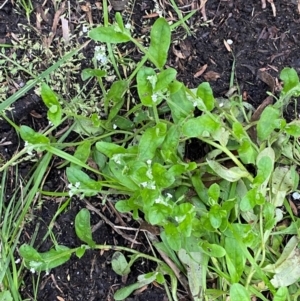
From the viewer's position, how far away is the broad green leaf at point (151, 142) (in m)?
1.44

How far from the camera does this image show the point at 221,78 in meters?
1.70

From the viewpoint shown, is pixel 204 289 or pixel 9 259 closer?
pixel 204 289

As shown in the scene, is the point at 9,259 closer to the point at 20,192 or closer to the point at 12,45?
the point at 20,192

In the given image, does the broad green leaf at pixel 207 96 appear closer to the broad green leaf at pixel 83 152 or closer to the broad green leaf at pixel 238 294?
the broad green leaf at pixel 83 152

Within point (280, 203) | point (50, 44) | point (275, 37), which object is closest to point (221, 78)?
point (275, 37)

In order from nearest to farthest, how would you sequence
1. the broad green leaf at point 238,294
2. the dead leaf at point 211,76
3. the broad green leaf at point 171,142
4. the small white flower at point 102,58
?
the broad green leaf at point 238,294 < the broad green leaf at point 171,142 < the small white flower at point 102,58 < the dead leaf at point 211,76

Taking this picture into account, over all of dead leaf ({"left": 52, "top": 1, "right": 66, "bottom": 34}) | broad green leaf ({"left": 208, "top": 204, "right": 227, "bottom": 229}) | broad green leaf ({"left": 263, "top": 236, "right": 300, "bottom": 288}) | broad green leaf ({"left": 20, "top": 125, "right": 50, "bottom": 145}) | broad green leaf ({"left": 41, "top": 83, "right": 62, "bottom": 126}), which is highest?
dead leaf ({"left": 52, "top": 1, "right": 66, "bottom": 34})

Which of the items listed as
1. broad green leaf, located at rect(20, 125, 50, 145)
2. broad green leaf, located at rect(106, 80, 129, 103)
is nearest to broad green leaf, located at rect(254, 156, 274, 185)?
broad green leaf, located at rect(106, 80, 129, 103)

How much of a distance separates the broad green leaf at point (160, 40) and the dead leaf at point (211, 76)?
0.30m

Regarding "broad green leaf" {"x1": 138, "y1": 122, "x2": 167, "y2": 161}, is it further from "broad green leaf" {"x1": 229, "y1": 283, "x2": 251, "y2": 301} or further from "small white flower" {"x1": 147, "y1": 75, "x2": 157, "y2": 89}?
"broad green leaf" {"x1": 229, "y1": 283, "x2": 251, "y2": 301}

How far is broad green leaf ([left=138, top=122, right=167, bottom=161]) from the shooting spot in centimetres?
144

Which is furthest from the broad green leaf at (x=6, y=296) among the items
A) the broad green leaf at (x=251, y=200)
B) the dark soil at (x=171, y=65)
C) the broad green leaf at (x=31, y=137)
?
the broad green leaf at (x=251, y=200)

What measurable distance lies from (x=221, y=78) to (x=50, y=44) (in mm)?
518

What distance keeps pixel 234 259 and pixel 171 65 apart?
1.98ft
